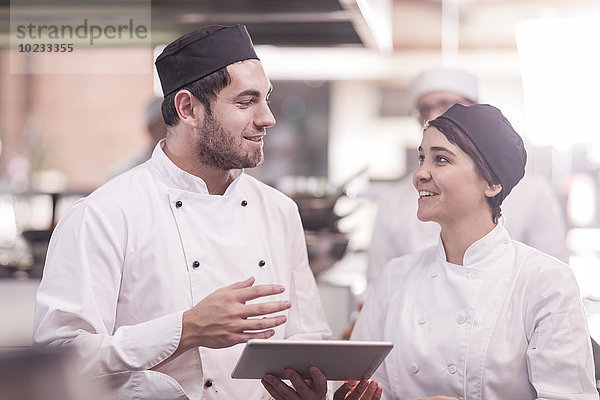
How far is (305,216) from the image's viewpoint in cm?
302

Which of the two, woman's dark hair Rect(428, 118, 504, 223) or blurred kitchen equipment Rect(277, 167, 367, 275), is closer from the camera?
woman's dark hair Rect(428, 118, 504, 223)

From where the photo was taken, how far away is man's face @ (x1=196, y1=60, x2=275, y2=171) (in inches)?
74.7

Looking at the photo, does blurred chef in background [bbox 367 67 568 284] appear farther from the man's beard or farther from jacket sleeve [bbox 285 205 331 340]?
the man's beard

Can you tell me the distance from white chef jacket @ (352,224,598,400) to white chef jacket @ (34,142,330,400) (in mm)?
295

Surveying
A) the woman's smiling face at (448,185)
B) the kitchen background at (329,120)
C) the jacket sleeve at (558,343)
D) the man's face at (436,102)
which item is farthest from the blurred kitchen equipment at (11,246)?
the jacket sleeve at (558,343)

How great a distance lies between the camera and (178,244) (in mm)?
1885

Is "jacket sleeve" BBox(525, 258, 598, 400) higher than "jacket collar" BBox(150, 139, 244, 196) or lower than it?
lower

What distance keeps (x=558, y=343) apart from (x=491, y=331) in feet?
0.49

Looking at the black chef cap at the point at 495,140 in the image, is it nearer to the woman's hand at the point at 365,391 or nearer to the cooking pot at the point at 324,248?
the woman's hand at the point at 365,391

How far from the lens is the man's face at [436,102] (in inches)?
103

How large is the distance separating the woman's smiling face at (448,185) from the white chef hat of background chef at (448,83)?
83 cm

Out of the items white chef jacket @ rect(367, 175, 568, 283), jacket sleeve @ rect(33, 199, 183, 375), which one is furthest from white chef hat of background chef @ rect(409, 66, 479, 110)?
jacket sleeve @ rect(33, 199, 183, 375)

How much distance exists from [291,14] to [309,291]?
1053 mm

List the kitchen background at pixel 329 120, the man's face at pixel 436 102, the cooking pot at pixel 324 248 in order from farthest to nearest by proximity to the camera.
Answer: the kitchen background at pixel 329 120 < the cooking pot at pixel 324 248 < the man's face at pixel 436 102
